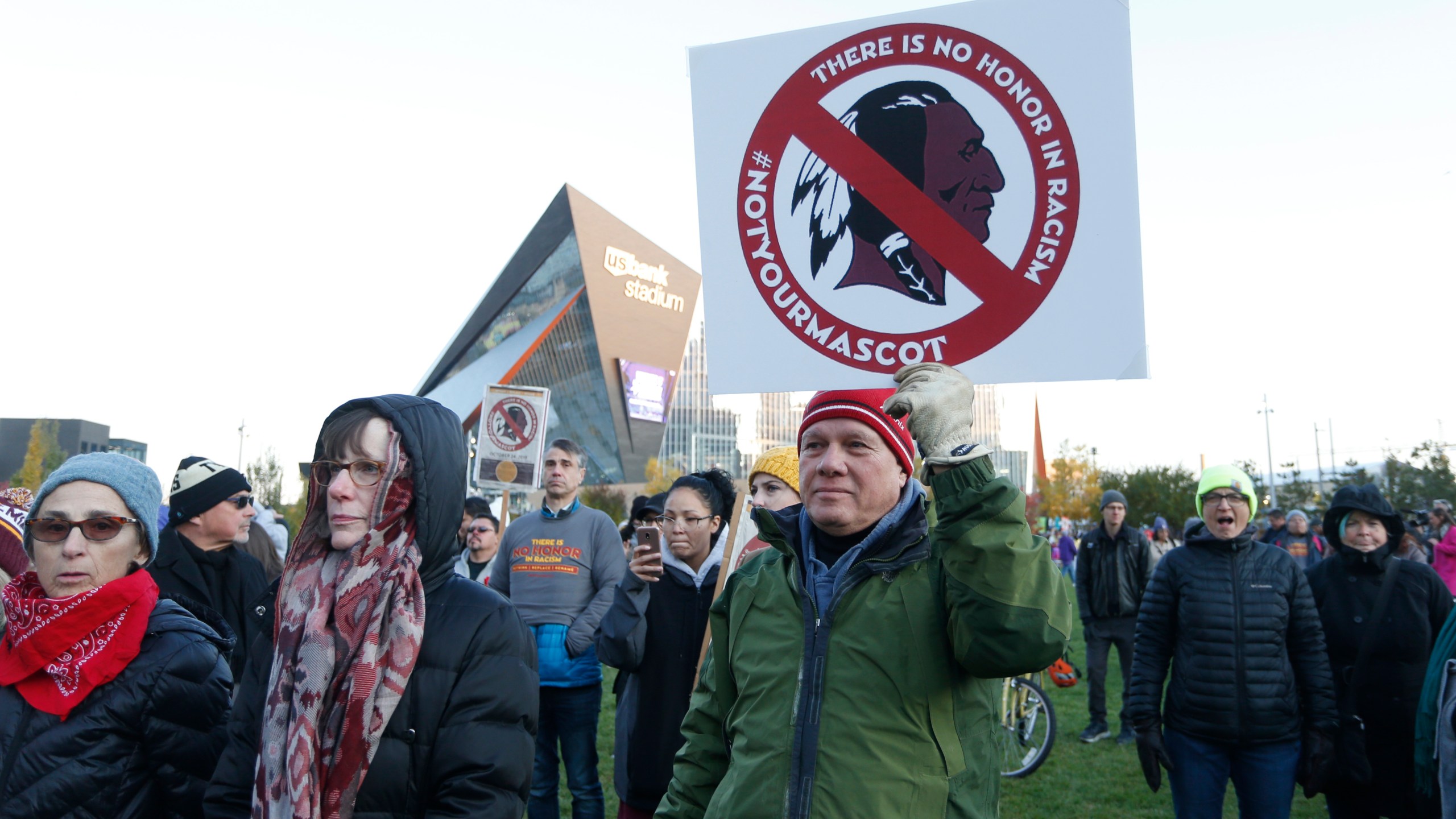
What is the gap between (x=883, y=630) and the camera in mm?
1811

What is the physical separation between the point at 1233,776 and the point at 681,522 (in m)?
2.39

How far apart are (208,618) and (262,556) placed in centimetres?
339

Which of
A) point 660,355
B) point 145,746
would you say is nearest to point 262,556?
point 145,746

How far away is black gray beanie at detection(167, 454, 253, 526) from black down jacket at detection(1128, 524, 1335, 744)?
3.84m

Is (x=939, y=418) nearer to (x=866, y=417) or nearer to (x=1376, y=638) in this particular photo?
(x=866, y=417)

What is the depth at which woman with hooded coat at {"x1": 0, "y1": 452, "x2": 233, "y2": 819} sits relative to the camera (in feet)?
7.07

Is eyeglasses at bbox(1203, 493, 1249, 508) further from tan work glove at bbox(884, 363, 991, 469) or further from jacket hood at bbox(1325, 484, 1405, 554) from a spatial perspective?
tan work glove at bbox(884, 363, 991, 469)

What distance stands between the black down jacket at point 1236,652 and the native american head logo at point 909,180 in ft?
7.73

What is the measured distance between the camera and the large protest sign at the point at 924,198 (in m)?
2.17

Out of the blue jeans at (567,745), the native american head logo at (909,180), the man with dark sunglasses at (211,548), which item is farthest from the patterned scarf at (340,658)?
the blue jeans at (567,745)

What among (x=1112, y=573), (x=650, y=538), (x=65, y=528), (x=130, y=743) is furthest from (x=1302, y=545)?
(x=65, y=528)

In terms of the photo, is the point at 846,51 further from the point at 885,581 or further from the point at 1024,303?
the point at 885,581

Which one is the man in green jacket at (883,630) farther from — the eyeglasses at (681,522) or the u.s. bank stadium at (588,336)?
the u.s. bank stadium at (588,336)

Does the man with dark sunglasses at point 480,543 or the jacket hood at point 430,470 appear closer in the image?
the jacket hood at point 430,470
